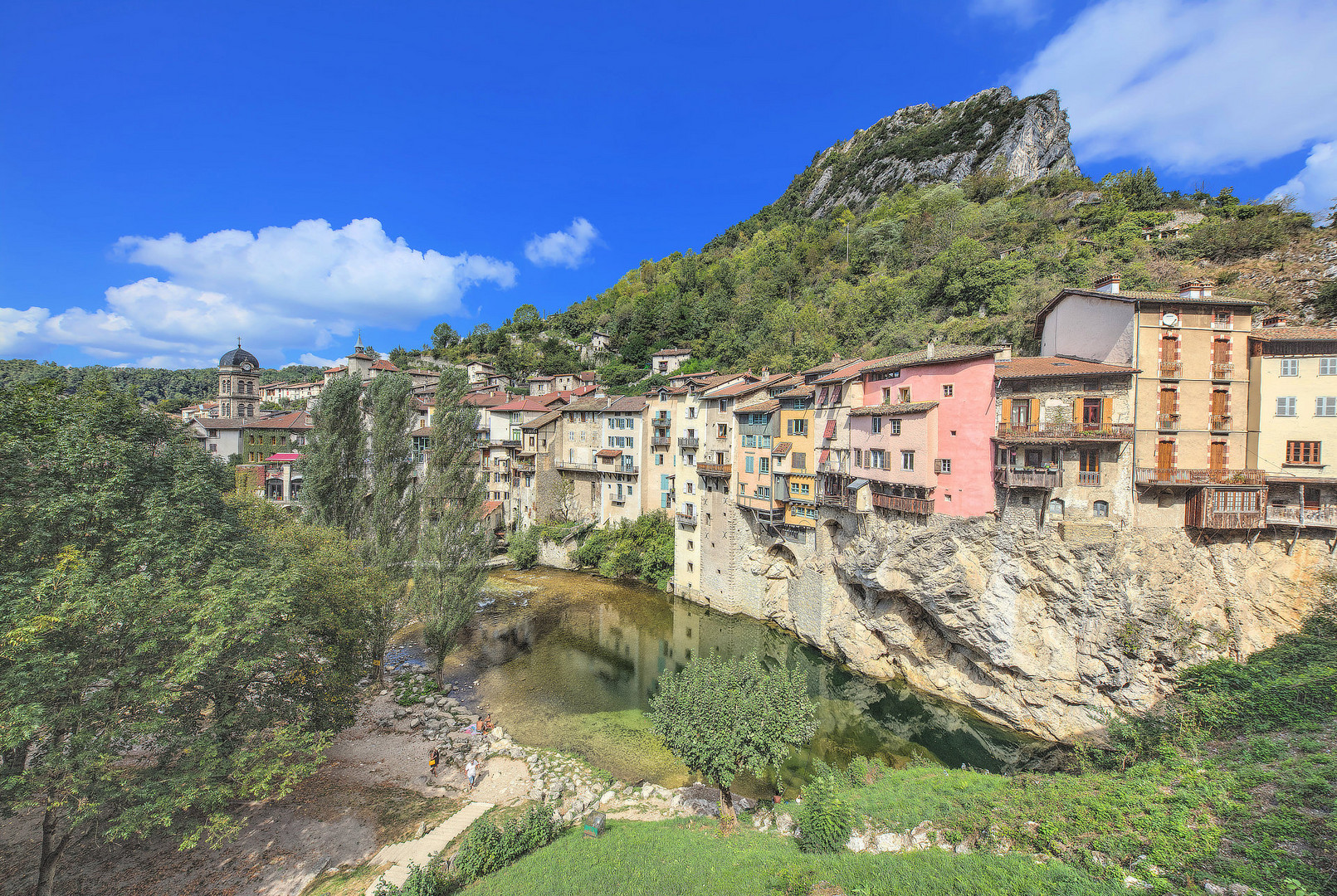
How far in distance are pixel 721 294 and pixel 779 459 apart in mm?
56673

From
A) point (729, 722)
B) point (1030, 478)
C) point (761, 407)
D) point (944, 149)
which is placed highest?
point (944, 149)

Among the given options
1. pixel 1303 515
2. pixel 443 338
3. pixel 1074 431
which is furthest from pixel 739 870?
pixel 443 338

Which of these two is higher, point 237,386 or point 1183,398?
point 237,386

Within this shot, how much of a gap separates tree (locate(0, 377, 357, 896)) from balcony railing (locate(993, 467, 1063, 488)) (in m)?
27.0

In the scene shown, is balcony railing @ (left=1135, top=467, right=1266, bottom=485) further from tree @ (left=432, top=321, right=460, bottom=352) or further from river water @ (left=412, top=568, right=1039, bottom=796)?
tree @ (left=432, top=321, right=460, bottom=352)

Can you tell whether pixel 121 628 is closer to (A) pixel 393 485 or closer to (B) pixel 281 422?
(A) pixel 393 485

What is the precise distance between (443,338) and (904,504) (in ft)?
358

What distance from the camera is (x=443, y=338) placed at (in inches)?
4247

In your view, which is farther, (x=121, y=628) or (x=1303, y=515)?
(x=1303, y=515)

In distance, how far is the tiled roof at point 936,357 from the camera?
21.8 meters

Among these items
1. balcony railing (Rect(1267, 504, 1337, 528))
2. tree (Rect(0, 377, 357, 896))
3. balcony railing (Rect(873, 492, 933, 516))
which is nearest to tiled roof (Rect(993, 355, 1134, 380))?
balcony railing (Rect(1267, 504, 1337, 528))

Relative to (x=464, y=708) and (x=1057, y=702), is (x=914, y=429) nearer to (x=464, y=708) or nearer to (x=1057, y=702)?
(x=1057, y=702)

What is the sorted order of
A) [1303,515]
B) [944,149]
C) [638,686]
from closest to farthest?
[1303,515] < [638,686] < [944,149]

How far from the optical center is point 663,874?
12609 mm
